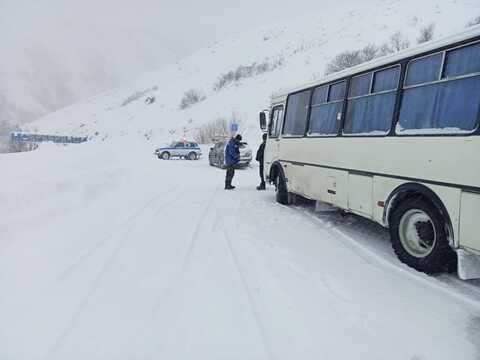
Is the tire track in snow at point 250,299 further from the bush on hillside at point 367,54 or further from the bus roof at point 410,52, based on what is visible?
the bush on hillside at point 367,54

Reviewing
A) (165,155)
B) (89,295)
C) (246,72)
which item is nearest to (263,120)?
(89,295)

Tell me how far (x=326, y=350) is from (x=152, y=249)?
3.30 m

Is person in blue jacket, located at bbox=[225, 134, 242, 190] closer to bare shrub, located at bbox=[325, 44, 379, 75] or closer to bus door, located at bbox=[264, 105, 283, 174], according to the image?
bus door, located at bbox=[264, 105, 283, 174]

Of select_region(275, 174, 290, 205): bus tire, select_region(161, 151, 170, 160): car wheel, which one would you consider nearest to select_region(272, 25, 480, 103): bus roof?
select_region(275, 174, 290, 205): bus tire

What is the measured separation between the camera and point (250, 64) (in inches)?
2343

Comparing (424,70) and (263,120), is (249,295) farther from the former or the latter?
(263,120)

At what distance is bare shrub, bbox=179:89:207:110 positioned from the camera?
5331 cm

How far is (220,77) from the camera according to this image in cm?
5891

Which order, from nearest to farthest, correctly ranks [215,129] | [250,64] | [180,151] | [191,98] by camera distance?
[180,151] → [215,129] → [191,98] → [250,64]

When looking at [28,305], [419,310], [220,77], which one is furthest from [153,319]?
[220,77]

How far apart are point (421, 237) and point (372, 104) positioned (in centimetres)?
227

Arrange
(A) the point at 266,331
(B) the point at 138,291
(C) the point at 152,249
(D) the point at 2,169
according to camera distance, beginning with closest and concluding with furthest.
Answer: (A) the point at 266,331 → (B) the point at 138,291 → (C) the point at 152,249 → (D) the point at 2,169

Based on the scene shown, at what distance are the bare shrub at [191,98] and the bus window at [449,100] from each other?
49217 millimetres

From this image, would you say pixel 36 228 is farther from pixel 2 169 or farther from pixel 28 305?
pixel 2 169
